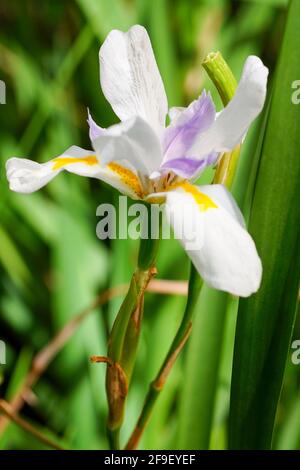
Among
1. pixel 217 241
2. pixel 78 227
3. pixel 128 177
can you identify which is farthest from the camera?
pixel 78 227

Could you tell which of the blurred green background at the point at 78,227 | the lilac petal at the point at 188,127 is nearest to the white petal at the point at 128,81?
the lilac petal at the point at 188,127

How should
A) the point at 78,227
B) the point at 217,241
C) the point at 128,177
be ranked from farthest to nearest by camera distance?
the point at 78,227 → the point at 128,177 → the point at 217,241

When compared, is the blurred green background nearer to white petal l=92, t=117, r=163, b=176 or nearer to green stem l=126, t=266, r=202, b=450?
green stem l=126, t=266, r=202, b=450

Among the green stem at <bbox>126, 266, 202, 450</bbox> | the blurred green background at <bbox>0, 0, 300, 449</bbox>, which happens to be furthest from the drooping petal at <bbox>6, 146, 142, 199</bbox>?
the blurred green background at <bbox>0, 0, 300, 449</bbox>

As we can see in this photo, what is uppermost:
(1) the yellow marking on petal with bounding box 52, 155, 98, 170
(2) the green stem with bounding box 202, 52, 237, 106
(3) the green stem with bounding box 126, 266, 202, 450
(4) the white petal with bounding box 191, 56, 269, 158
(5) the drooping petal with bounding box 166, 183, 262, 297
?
(2) the green stem with bounding box 202, 52, 237, 106

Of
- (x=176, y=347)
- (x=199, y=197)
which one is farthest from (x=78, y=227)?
(x=199, y=197)

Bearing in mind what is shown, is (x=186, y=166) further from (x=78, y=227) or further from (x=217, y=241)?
(x=78, y=227)

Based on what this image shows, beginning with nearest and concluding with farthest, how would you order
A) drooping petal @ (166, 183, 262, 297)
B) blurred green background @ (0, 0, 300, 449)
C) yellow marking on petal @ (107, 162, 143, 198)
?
drooping petal @ (166, 183, 262, 297) → yellow marking on petal @ (107, 162, 143, 198) → blurred green background @ (0, 0, 300, 449)

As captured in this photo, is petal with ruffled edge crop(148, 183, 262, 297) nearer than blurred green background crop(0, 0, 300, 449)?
Yes

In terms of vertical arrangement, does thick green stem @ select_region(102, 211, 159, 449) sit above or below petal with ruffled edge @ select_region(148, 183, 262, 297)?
below
